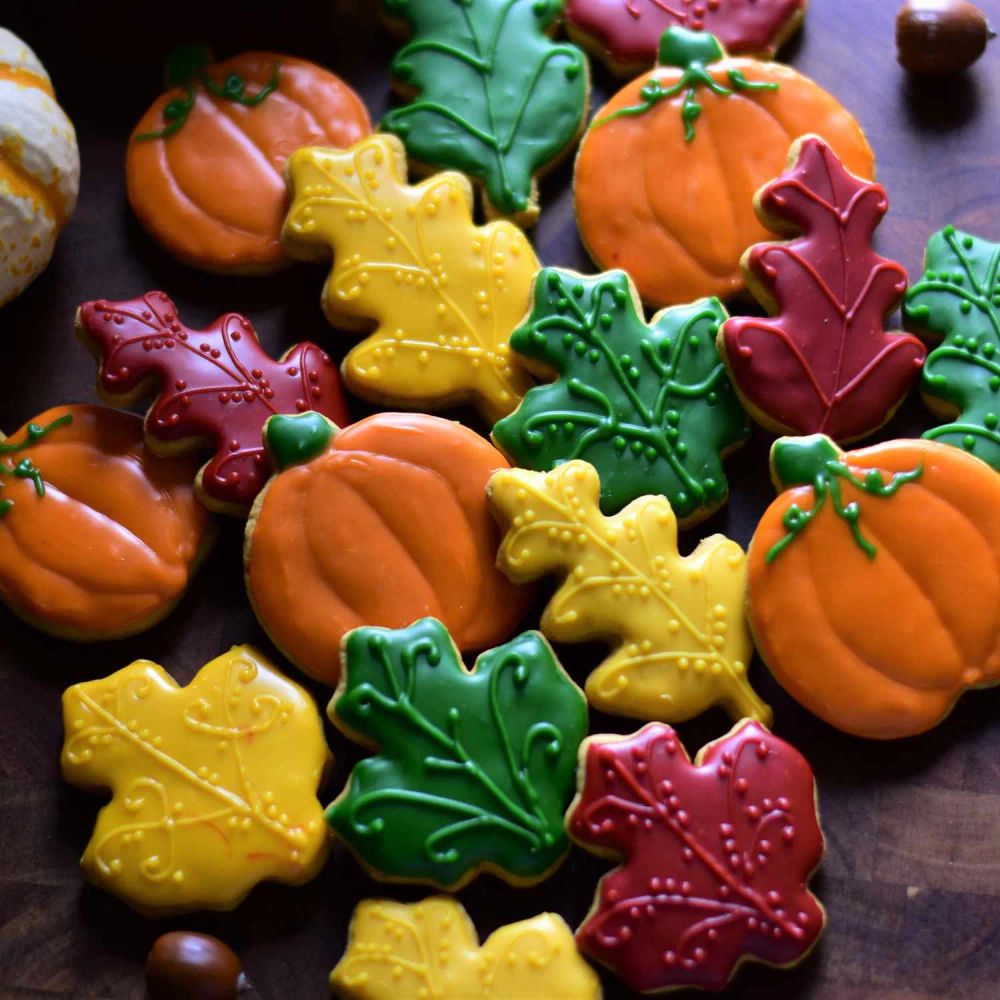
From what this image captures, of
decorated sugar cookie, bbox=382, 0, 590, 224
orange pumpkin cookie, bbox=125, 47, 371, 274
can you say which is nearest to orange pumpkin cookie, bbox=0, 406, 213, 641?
orange pumpkin cookie, bbox=125, 47, 371, 274

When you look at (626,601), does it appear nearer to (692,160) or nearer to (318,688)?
(318,688)

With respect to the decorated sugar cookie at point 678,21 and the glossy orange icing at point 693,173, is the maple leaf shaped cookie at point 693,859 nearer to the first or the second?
the glossy orange icing at point 693,173

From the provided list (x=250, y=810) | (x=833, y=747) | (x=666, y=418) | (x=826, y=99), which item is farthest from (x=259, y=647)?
(x=826, y=99)

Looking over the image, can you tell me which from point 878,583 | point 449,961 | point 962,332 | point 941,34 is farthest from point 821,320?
point 449,961

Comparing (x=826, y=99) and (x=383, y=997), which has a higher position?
(x=826, y=99)

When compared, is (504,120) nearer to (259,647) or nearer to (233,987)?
(259,647)

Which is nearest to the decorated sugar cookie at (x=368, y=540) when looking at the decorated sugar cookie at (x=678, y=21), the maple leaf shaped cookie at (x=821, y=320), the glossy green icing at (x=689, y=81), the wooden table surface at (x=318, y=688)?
the wooden table surface at (x=318, y=688)
